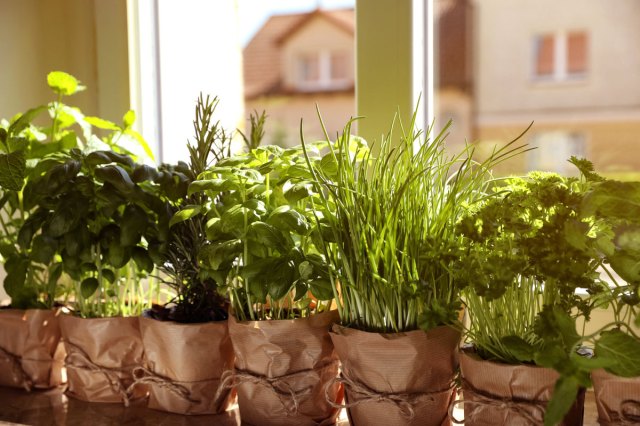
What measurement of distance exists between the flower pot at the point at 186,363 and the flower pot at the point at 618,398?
0.53 m

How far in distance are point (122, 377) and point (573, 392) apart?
73 centimetres

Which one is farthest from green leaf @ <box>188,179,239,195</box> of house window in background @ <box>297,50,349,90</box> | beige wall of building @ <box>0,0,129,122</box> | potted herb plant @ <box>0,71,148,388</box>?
house window in background @ <box>297,50,349,90</box>

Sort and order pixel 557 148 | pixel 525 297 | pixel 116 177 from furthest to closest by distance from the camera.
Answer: pixel 557 148 → pixel 116 177 → pixel 525 297

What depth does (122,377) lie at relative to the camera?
3.79ft

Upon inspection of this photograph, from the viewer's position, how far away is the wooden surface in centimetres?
107

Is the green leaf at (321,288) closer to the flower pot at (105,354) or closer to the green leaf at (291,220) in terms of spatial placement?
the green leaf at (291,220)

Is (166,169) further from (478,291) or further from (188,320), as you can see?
(478,291)

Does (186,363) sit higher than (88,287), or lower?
lower

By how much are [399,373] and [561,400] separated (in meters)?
0.25

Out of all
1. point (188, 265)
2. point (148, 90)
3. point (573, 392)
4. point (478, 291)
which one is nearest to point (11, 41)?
point (148, 90)

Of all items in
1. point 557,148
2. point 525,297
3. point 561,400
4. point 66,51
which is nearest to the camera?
point 561,400

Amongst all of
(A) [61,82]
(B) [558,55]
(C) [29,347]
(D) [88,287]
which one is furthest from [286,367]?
(B) [558,55]

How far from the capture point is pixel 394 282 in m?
0.92

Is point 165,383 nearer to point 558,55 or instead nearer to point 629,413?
point 629,413
